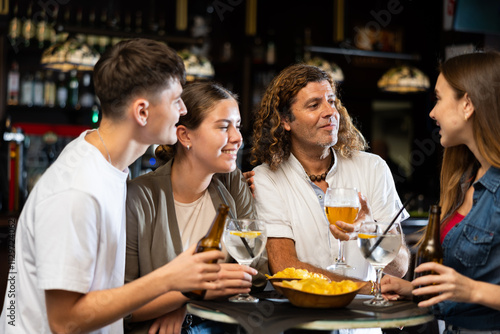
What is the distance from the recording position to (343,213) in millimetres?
2057

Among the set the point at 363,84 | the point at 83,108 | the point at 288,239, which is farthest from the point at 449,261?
the point at 363,84

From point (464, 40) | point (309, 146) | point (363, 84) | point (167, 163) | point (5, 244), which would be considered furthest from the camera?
point (363, 84)

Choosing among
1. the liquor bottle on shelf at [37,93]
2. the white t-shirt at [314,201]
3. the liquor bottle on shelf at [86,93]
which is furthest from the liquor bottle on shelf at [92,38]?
the white t-shirt at [314,201]

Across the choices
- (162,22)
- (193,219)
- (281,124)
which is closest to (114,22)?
(162,22)

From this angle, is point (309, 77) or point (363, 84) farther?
point (363, 84)

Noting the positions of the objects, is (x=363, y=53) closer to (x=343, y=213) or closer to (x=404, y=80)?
(x=404, y=80)

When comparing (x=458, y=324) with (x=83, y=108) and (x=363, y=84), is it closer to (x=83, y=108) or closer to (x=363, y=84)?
(x=83, y=108)

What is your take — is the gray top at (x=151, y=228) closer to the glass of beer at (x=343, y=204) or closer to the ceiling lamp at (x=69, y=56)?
the glass of beer at (x=343, y=204)

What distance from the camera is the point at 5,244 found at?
165 inches

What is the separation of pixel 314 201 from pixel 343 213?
1.82 ft

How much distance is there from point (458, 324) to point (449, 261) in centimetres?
20

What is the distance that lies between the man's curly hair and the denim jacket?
84cm

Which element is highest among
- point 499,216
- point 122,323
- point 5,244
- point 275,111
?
point 275,111

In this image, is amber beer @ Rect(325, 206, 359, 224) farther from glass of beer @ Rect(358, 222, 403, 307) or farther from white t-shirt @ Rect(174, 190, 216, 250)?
white t-shirt @ Rect(174, 190, 216, 250)
